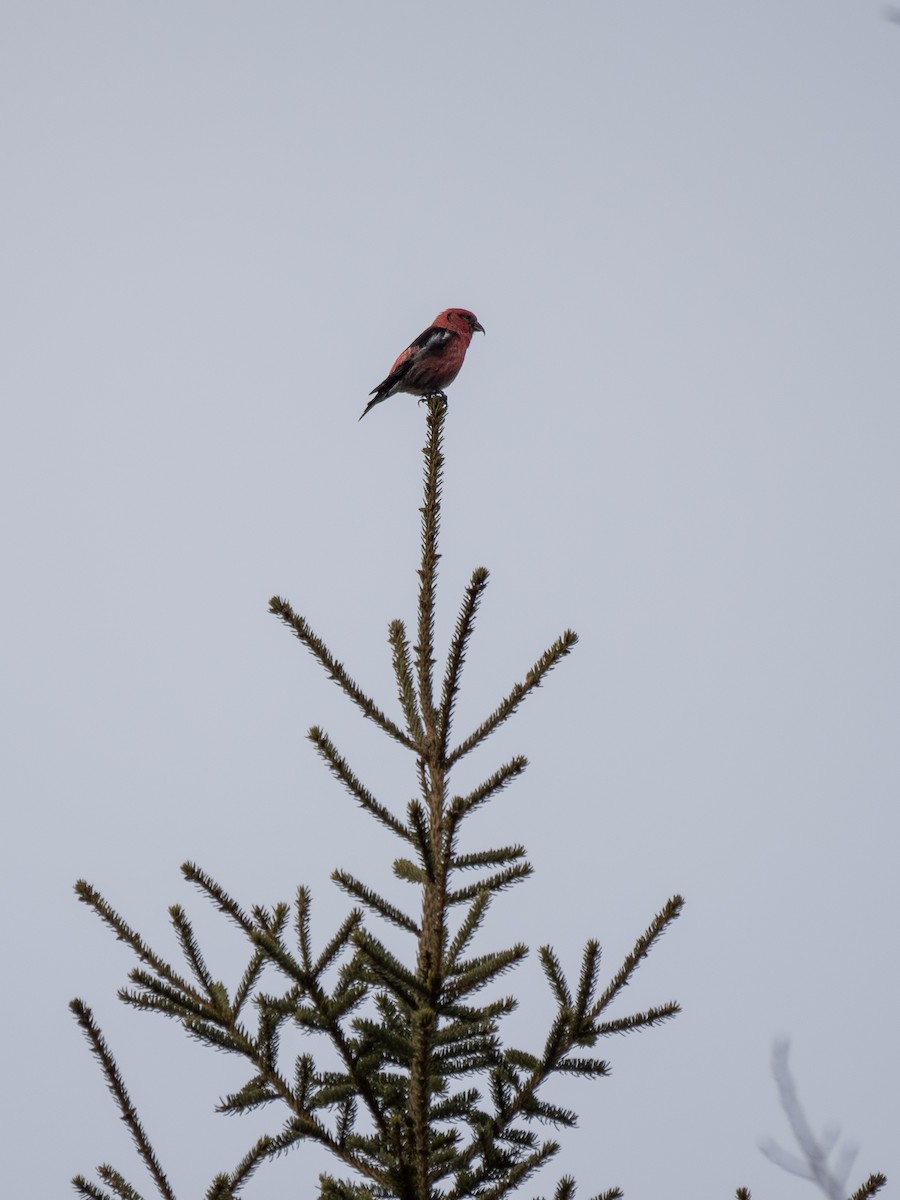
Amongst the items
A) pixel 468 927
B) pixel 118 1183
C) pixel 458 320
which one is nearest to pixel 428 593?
pixel 468 927

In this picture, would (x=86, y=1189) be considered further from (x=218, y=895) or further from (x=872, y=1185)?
(x=872, y=1185)

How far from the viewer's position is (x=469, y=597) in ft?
9.39

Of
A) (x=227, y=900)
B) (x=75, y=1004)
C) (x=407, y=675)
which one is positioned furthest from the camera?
(x=407, y=675)

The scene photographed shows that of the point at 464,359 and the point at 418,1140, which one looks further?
the point at 464,359

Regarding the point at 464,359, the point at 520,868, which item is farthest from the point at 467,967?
the point at 464,359

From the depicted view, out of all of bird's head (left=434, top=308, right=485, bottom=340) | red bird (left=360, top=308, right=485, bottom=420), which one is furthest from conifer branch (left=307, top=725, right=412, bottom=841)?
bird's head (left=434, top=308, right=485, bottom=340)

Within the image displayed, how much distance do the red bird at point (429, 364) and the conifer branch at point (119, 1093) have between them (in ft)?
16.9

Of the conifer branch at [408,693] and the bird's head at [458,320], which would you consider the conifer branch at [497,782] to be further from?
the bird's head at [458,320]

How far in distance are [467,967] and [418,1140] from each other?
41 cm

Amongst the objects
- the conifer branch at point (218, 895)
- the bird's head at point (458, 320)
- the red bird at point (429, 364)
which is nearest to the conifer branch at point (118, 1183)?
the conifer branch at point (218, 895)

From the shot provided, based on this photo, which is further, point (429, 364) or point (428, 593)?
point (429, 364)

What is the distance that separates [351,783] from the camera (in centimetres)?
286

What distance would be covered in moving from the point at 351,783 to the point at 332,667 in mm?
301

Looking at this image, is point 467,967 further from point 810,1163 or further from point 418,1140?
point 810,1163
